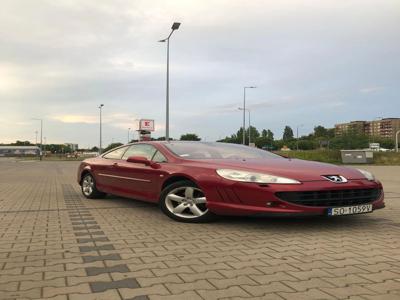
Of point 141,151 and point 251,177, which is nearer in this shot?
point 251,177

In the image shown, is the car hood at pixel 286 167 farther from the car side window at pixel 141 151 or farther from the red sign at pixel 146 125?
the red sign at pixel 146 125

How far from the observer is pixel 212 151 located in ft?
25.3

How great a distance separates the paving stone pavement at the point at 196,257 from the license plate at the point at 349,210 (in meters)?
0.23

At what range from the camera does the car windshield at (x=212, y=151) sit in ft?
24.4

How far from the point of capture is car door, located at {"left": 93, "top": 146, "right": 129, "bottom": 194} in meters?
8.88

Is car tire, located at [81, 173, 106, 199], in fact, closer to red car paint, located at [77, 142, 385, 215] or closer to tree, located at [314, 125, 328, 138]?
red car paint, located at [77, 142, 385, 215]

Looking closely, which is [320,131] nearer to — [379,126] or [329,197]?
[379,126]

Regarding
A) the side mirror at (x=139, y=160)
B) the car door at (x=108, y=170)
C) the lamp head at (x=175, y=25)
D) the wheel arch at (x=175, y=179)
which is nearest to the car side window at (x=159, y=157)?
the side mirror at (x=139, y=160)

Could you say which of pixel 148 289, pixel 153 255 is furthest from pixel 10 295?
pixel 153 255

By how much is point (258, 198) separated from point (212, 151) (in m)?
1.85

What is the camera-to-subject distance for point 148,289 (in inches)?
147

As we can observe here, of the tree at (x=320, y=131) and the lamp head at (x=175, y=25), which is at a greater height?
the lamp head at (x=175, y=25)

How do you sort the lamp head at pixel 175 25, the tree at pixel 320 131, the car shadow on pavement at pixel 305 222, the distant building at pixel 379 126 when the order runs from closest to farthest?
the car shadow on pavement at pixel 305 222 < the lamp head at pixel 175 25 < the distant building at pixel 379 126 < the tree at pixel 320 131

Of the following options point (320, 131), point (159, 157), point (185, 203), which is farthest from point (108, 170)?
point (320, 131)
